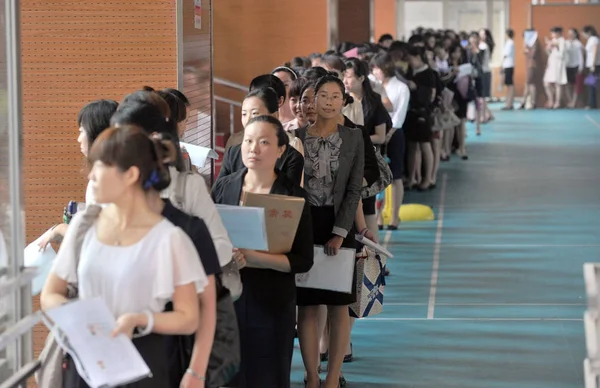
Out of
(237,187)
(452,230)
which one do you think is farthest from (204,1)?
(452,230)

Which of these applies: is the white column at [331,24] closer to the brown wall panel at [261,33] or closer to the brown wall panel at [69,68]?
the brown wall panel at [261,33]

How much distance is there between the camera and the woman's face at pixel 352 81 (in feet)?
28.7

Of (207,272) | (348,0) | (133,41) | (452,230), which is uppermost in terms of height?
(348,0)

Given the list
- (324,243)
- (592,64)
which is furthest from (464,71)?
(592,64)

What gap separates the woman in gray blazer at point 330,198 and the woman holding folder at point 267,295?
81 cm

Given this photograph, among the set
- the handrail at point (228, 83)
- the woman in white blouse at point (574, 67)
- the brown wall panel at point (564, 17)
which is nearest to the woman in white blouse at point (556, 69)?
the woman in white blouse at point (574, 67)

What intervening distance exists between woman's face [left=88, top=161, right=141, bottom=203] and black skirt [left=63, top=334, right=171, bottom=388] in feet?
1.56

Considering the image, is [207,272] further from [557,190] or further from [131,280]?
[557,190]

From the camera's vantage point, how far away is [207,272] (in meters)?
3.37

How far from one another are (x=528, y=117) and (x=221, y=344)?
23731 millimetres

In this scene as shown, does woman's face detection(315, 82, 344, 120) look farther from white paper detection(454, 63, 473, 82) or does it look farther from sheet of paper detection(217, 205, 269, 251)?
white paper detection(454, 63, 473, 82)

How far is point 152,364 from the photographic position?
3.39 m

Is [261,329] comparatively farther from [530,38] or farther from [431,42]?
[530,38]

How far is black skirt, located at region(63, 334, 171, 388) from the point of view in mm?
3365
